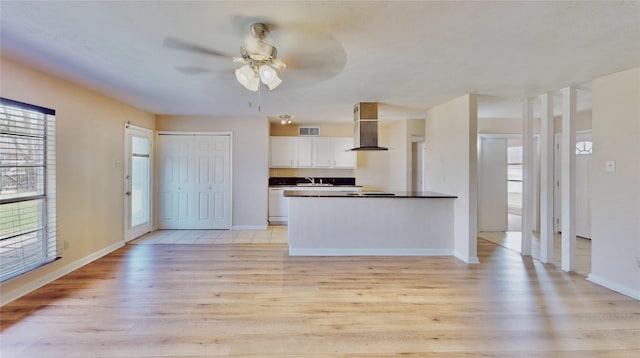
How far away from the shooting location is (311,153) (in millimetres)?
7145

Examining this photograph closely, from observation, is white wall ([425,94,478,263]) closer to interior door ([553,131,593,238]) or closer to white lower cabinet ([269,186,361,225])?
white lower cabinet ([269,186,361,225])

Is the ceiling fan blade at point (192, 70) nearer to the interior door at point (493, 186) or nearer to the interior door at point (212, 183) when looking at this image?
the interior door at point (212, 183)

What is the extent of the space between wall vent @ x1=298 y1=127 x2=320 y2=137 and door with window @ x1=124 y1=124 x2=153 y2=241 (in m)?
3.04

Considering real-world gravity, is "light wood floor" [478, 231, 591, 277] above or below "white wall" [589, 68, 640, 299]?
below

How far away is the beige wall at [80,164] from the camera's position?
10.3ft

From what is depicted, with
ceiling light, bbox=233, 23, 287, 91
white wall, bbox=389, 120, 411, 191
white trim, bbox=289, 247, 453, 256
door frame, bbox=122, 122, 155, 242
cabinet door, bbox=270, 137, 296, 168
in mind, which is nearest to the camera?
ceiling light, bbox=233, 23, 287, 91

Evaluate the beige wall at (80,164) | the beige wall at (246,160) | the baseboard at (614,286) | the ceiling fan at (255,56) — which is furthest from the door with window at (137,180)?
the baseboard at (614,286)

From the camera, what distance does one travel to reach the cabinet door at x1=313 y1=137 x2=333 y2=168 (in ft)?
23.5

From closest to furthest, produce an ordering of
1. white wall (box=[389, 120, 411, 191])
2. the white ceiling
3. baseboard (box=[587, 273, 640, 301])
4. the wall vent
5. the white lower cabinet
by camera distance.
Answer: the white ceiling
baseboard (box=[587, 273, 640, 301])
white wall (box=[389, 120, 411, 191])
the white lower cabinet
the wall vent

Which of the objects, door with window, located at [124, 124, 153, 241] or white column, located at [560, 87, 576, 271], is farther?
door with window, located at [124, 124, 153, 241]

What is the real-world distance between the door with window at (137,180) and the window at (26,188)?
64.6 inches

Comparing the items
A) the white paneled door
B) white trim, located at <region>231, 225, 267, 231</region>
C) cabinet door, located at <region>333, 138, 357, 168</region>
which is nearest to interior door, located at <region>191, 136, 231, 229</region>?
the white paneled door

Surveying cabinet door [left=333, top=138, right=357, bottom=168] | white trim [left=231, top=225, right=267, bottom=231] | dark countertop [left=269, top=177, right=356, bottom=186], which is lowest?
white trim [left=231, top=225, right=267, bottom=231]

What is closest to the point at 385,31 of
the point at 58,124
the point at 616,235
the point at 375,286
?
the point at 375,286
